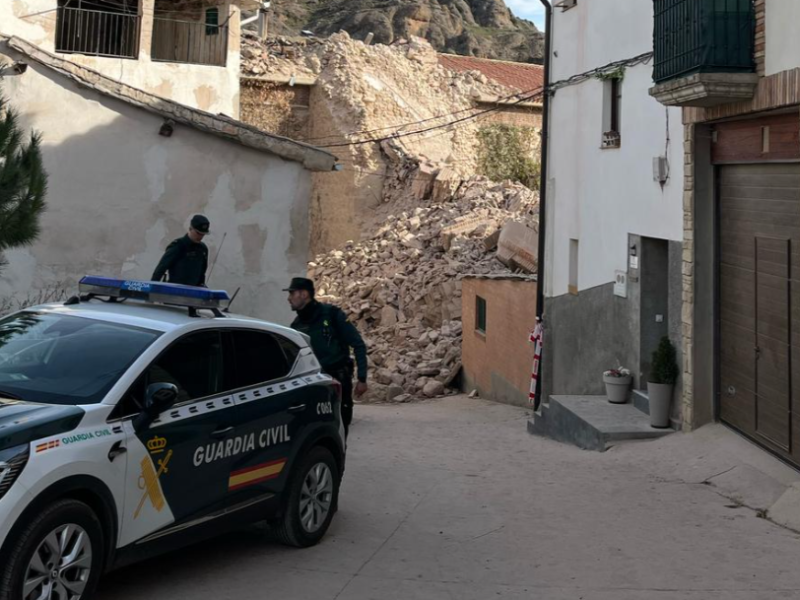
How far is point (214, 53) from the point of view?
27.3 metres

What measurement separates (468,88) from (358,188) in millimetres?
7039

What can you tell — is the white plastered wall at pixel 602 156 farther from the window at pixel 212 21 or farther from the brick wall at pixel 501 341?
the window at pixel 212 21

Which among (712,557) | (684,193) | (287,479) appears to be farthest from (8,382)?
(684,193)

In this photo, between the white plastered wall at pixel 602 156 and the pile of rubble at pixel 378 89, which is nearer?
the white plastered wall at pixel 602 156

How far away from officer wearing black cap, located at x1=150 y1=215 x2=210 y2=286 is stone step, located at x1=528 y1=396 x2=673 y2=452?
5060 mm

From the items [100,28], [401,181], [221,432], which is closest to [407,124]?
[401,181]

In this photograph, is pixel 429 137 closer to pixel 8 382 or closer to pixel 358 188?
pixel 358 188

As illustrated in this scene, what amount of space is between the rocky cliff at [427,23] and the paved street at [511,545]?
166 feet

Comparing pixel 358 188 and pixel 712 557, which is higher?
pixel 358 188

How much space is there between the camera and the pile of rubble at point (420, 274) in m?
22.7

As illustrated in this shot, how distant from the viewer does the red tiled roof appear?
1545 inches

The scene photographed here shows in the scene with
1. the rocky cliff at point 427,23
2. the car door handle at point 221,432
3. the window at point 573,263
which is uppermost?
the rocky cliff at point 427,23

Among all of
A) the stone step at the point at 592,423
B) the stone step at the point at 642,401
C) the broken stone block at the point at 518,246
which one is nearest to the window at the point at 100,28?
the broken stone block at the point at 518,246

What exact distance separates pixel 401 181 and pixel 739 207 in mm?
22662
